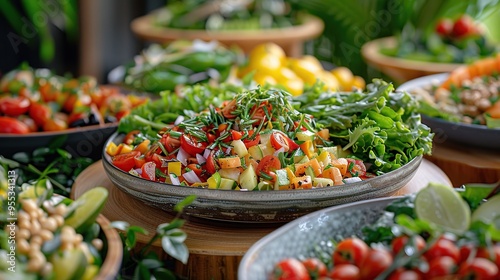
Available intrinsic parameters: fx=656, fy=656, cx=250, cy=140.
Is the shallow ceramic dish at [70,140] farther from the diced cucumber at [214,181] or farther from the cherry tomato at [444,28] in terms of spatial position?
the cherry tomato at [444,28]

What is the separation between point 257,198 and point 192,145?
0.24 m

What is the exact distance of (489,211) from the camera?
122 cm

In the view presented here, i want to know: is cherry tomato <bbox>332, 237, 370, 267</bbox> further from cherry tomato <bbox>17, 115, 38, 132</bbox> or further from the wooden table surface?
cherry tomato <bbox>17, 115, 38, 132</bbox>

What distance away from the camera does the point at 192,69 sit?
2998mm

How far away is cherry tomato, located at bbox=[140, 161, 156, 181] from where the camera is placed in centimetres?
154

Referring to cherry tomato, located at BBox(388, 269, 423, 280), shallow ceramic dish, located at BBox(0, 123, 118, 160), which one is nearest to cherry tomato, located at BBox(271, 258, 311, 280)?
cherry tomato, located at BBox(388, 269, 423, 280)

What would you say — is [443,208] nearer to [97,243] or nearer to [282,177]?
[282,177]

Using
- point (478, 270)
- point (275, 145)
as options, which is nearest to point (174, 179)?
point (275, 145)

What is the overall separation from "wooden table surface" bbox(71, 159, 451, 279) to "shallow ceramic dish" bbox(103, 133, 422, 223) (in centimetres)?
4

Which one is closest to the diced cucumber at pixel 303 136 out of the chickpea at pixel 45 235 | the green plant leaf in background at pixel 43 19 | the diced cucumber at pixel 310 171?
the diced cucumber at pixel 310 171

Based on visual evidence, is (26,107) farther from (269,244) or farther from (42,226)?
(269,244)

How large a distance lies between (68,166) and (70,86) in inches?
22.6

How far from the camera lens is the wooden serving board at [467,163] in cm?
200

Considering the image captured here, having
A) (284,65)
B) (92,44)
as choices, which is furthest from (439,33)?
(92,44)
